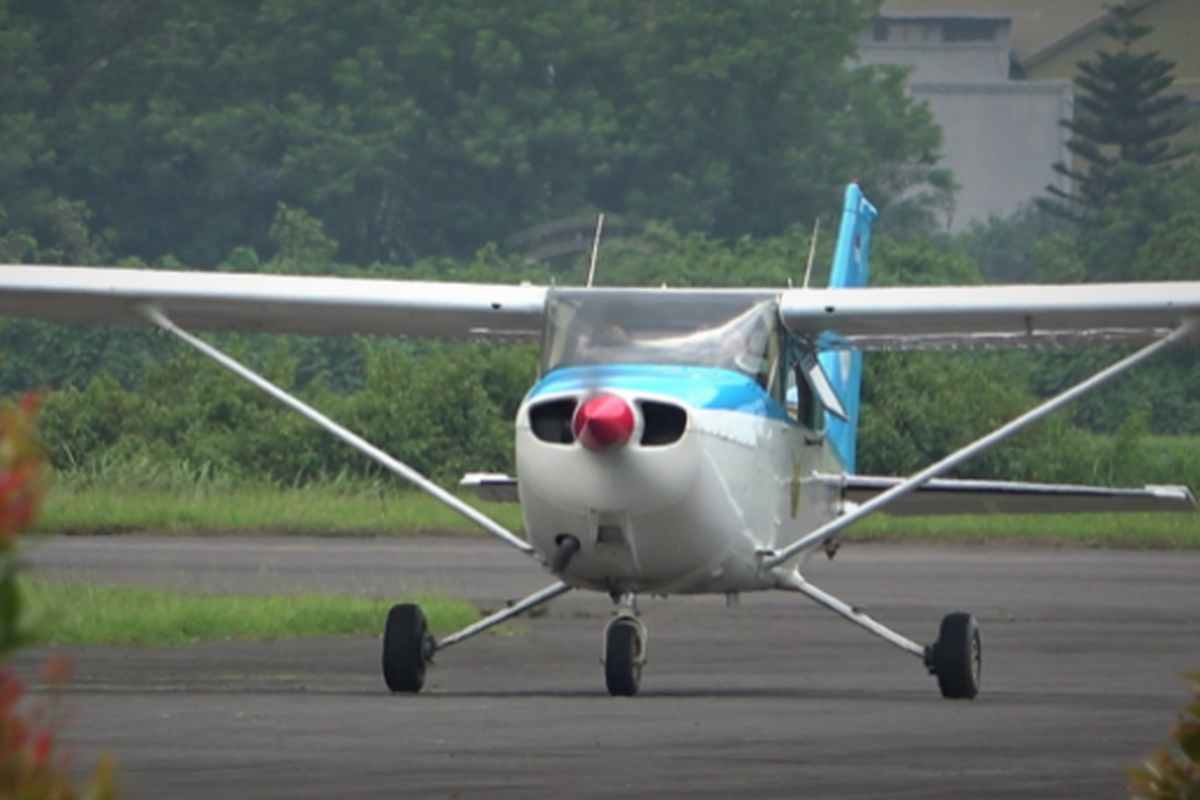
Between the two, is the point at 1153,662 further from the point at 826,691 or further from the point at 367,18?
the point at 367,18

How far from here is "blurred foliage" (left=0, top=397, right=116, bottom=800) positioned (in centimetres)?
223

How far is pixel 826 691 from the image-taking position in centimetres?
1056

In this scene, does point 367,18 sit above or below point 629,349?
above

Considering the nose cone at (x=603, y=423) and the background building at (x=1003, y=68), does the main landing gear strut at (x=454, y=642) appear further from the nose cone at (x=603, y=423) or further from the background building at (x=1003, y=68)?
the background building at (x=1003, y=68)

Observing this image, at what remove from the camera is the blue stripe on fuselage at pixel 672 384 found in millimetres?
9336

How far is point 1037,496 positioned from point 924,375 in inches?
684

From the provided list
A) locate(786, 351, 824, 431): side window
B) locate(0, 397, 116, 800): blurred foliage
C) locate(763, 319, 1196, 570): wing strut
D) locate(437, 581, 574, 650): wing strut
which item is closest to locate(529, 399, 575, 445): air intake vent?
locate(437, 581, 574, 650): wing strut

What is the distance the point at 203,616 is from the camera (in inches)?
521

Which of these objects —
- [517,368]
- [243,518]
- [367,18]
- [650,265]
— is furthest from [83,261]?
[243,518]

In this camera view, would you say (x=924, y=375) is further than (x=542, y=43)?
No

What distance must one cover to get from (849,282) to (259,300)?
14.3ft

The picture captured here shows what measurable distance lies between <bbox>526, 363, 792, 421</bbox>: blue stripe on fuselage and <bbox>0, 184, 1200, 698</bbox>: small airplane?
0.05 ft

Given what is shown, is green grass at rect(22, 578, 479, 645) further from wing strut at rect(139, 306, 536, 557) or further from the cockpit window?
the cockpit window

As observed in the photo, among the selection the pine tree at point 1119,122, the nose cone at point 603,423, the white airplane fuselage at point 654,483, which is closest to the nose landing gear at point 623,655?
the white airplane fuselage at point 654,483
